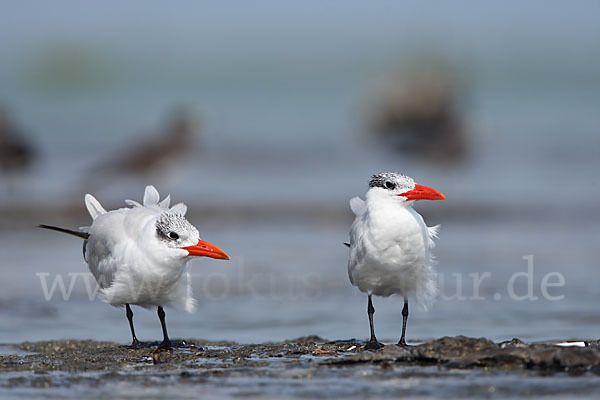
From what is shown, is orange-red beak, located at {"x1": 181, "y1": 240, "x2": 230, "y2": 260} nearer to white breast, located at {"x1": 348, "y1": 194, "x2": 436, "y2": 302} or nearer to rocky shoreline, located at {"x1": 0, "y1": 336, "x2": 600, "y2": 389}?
rocky shoreline, located at {"x1": 0, "y1": 336, "x2": 600, "y2": 389}

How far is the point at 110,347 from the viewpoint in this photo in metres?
7.05

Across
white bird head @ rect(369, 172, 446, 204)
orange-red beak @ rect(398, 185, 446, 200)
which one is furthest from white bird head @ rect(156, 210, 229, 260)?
orange-red beak @ rect(398, 185, 446, 200)

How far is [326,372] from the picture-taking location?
18.4 ft

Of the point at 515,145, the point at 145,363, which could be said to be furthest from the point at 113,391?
the point at 515,145

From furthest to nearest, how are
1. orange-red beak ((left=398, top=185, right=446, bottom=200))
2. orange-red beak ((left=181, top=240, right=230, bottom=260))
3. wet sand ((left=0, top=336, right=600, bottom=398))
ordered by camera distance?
1. orange-red beak ((left=398, top=185, right=446, bottom=200))
2. orange-red beak ((left=181, top=240, right=230, bottom=260))
3. wet sand ((left=0, top=336, right=600, bottom=398))

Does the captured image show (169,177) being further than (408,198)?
Yes

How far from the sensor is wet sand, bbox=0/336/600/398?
16.8 ft

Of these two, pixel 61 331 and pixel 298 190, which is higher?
pixel 298 190

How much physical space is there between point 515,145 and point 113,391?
21.7m

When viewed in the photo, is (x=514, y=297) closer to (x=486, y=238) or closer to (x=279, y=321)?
(x=279, y=321)

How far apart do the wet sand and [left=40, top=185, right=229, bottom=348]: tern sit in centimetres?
63

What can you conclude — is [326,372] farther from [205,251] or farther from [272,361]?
[205,251]

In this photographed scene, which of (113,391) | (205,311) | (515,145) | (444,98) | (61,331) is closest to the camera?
(113,391)

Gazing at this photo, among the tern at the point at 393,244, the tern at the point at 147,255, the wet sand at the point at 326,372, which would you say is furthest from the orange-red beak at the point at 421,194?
the tern at the point at 147,255
